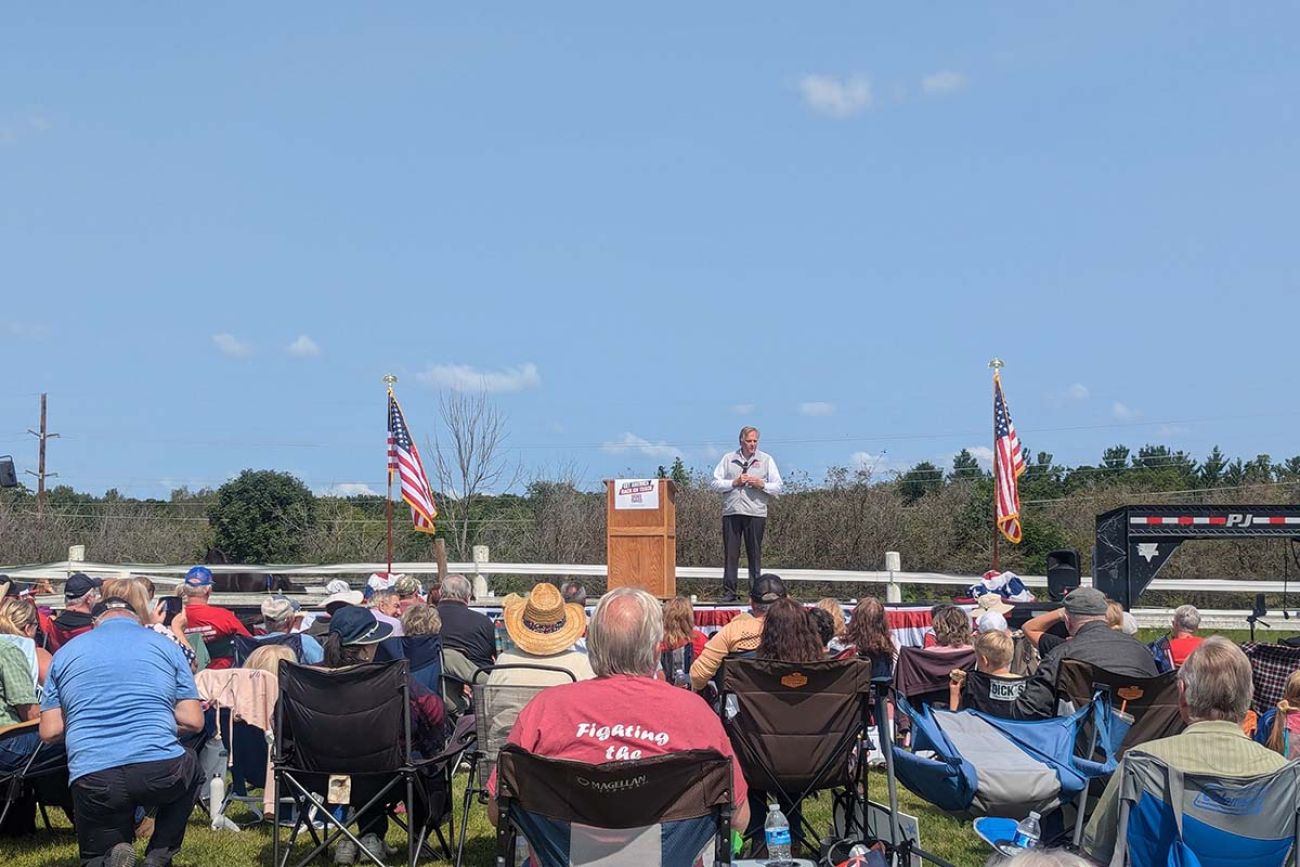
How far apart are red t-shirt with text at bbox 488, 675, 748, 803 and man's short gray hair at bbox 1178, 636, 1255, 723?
1481 millimetres

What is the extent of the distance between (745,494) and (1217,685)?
9271 mm

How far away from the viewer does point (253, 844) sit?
22.7 feet

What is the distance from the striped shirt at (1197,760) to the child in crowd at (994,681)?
2.10 meters

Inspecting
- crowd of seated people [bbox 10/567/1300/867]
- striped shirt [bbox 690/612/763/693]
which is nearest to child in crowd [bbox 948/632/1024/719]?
crowd of seated people [bbox 10/567/1300/867]

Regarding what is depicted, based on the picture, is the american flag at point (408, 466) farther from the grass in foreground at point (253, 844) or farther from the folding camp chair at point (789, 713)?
the folding camp chair at point (789, 713)

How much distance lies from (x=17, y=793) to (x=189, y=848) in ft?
2.95

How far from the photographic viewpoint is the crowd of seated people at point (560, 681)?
13.0 ft

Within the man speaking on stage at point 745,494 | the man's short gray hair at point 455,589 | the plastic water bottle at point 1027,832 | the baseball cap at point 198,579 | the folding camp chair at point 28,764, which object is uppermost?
the man speaking on stage at point 745,494

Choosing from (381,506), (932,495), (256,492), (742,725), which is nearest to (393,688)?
(742,725)

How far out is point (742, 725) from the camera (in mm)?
5680

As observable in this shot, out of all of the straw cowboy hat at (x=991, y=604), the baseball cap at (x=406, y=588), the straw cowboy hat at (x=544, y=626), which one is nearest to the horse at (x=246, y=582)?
the baseball cap at (x=406, y=588)

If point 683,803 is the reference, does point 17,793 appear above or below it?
below

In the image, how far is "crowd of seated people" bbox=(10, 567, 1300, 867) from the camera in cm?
396

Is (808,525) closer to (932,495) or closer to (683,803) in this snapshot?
(932,495)
